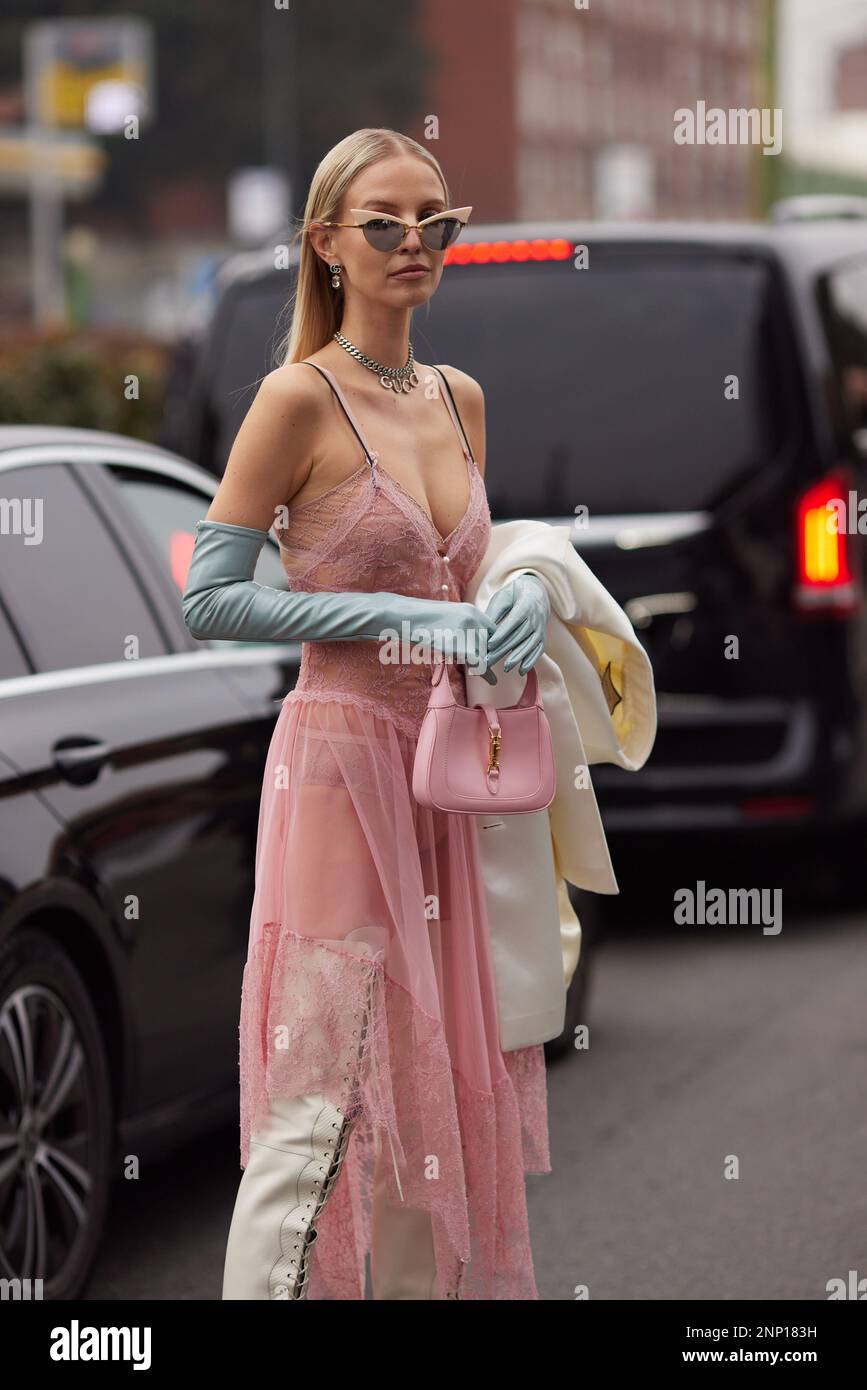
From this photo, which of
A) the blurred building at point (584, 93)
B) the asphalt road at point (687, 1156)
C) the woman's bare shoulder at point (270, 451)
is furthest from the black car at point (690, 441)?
the blurred building at point (584, 93)

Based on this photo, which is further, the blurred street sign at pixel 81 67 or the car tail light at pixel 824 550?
the blurred street sign at pixel 81 67

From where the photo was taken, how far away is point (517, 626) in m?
3.28

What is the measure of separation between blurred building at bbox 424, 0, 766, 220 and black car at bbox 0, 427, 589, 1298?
8464 centimetres

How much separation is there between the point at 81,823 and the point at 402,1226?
3.82 ft

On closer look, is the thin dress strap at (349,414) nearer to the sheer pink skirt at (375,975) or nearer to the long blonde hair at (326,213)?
the long blonde hair at (326,213)

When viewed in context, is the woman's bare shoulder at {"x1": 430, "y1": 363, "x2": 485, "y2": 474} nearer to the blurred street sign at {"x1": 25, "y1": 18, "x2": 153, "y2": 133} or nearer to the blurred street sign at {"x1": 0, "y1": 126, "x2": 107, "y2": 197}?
the blurred street sign at {"x1": 25, "y1": 18, "x2": 153, "y2": 133}

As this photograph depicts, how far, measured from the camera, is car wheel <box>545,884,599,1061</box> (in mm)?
6297

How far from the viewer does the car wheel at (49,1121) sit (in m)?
4.12

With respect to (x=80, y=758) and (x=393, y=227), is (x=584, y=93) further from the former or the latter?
(x=393, y=227)

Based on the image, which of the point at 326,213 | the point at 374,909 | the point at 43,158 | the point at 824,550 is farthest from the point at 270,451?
the point at 43,158

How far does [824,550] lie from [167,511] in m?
2.99

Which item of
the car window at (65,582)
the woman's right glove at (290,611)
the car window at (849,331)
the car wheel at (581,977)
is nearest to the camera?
the woman's right glove at (290,611)

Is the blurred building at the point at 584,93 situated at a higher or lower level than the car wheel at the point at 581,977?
higher

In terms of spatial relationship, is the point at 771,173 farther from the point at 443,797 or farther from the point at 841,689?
the point at 443,797
